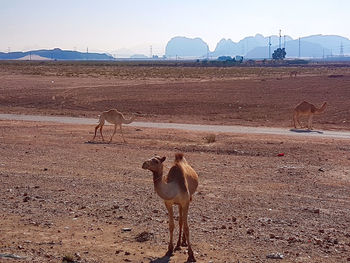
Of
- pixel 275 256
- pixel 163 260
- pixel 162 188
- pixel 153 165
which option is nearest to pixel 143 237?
pixel 163 260

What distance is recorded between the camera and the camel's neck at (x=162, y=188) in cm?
839

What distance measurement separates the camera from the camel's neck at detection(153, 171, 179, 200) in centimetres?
839

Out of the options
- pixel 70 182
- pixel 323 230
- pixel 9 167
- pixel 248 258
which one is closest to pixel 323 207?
pixel 323 230

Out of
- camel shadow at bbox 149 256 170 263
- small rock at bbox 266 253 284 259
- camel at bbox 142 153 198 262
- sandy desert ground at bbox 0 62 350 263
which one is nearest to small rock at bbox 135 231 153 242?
sandy desert ground at bbox 0 62 350 263

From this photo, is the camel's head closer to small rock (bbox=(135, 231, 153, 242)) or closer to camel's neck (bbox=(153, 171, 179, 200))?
camel's neck (bbox=(153, 171, 179, 200))

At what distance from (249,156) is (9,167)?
8559 mm

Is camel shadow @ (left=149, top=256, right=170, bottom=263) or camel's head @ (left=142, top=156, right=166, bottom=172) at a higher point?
camel's head @ (left=142, top=156, right=166, bottom=172)

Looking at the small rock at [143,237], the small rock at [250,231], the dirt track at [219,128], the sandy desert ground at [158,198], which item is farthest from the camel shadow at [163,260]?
the dirt track at [219,128]

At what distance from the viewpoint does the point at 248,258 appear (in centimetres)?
919

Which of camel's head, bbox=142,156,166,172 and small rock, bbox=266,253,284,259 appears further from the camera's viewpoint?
small rock, bbox=266,253,284,259

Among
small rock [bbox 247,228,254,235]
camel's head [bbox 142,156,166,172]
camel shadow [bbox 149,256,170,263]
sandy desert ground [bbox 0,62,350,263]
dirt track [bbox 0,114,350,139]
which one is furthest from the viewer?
dirt track [bbox 0,114,350,139]

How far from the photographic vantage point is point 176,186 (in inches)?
344

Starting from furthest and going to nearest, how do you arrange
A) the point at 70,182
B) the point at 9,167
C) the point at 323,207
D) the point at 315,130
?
the point at 315,130 → the point at 9,167 → the point at 70,182 → the point at 323,207

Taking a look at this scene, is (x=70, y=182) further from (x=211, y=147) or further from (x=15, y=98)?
(x=15, y=98)
